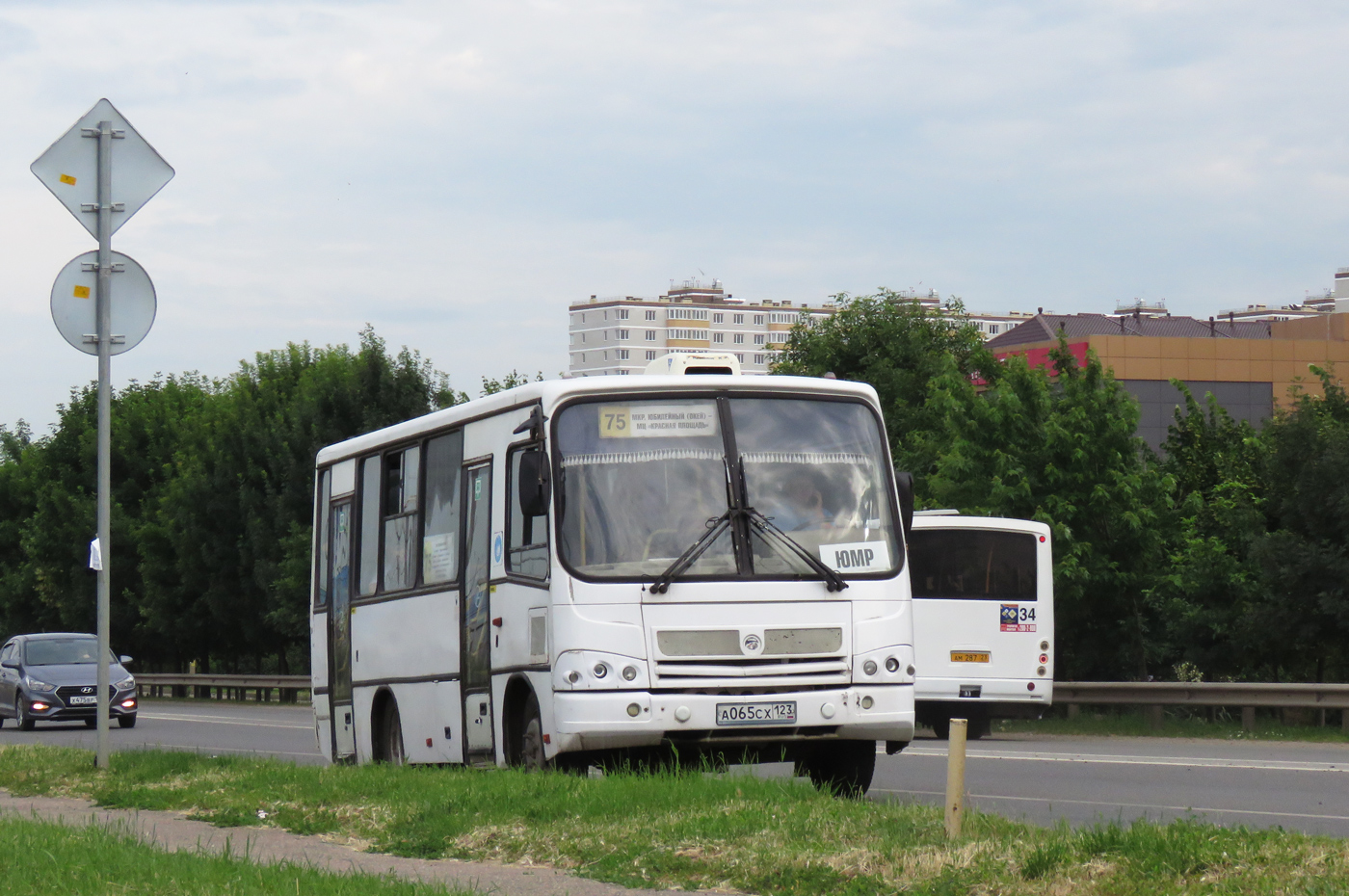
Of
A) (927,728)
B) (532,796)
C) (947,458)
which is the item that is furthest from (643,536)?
(947,458)

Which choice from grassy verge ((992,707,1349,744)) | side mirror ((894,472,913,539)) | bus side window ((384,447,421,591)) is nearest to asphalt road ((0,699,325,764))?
bus side window ((384,447,421,591))

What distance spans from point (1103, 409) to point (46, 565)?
47.2m

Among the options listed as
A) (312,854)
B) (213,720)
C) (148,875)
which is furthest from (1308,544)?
(148,875)

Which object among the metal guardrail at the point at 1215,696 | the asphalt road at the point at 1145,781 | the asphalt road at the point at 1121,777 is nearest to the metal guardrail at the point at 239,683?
the asphalt road at the point at 1121,777

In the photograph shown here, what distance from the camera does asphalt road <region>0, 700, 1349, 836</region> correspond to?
11.9m

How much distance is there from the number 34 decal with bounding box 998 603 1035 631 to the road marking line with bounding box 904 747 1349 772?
4.27 meters

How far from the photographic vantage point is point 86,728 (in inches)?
1241

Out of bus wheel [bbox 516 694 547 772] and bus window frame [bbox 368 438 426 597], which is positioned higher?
bus window frame [bbox 368 438 426 597]

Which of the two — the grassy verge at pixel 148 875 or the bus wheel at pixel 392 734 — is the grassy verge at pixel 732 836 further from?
the bus wheel at pixel 392 734

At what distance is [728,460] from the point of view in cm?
1162

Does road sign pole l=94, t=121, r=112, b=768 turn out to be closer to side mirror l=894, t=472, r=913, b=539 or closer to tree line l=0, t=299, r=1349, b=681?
side mirror l=894, t=472, r=913, b=539

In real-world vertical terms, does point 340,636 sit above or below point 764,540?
below

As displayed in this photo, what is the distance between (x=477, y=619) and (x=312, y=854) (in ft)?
12.7

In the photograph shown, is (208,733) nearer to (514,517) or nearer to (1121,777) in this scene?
(1121,777)
